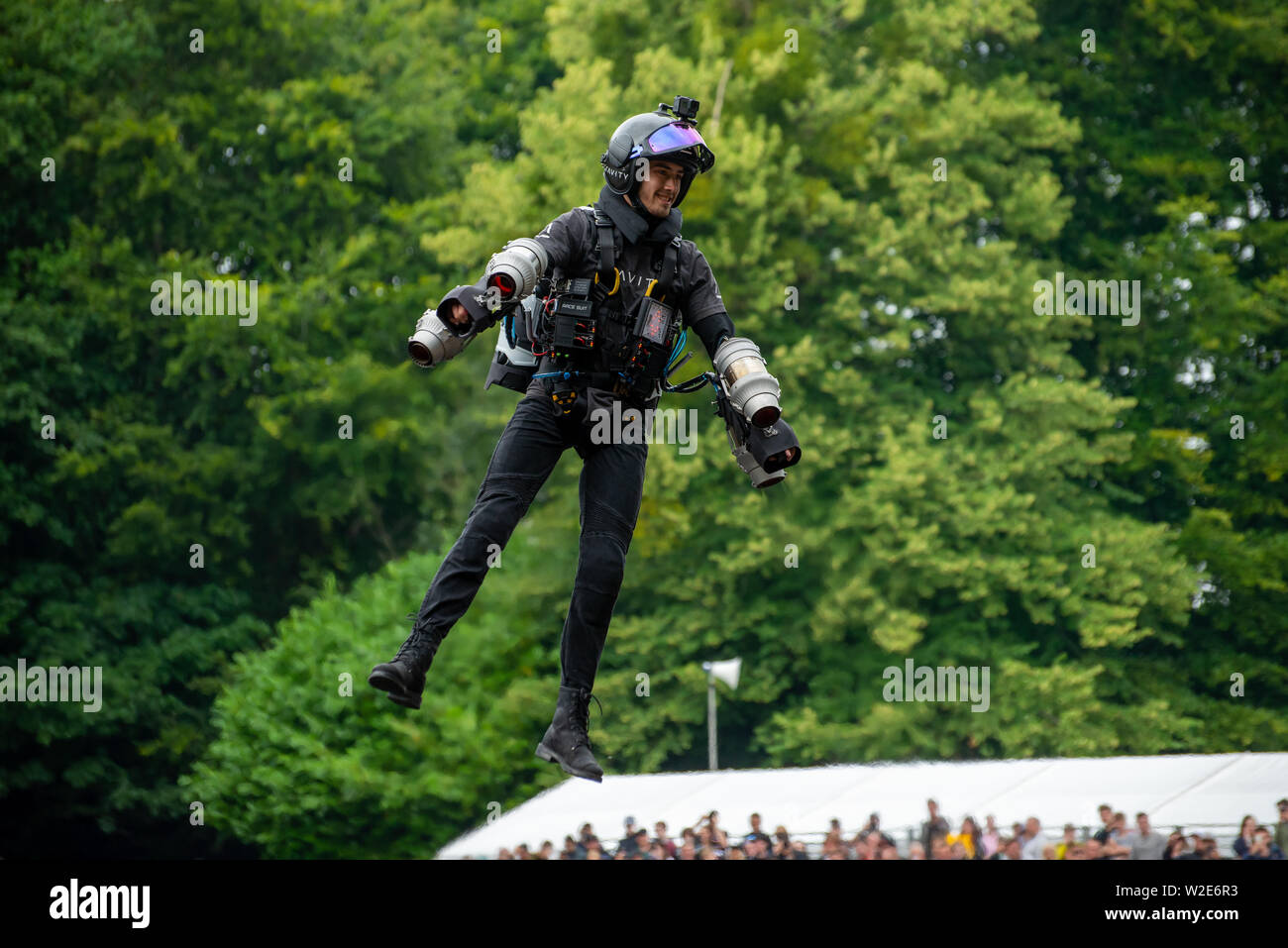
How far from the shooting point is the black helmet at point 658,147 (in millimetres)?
8195

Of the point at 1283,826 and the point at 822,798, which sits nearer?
the point at 1283,826

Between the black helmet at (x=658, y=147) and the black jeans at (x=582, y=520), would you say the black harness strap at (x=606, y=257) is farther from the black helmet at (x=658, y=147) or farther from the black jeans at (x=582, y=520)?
the black jeans at (x=582, y=520)

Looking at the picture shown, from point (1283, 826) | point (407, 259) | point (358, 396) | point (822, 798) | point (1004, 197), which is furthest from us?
point (407, 259)

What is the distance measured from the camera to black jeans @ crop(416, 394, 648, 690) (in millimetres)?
8211

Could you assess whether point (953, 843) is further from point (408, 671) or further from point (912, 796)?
point (408, 671)

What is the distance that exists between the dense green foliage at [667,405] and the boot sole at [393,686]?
1876cm

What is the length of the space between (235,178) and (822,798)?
25019mm

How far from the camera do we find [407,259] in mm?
37531

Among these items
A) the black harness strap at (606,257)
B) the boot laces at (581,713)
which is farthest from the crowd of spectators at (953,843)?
Answer: the black harness strap at (606,257)

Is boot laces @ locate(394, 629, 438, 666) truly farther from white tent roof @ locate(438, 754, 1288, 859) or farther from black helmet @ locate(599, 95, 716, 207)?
white tent roof @ locate(438, 754, 1288, 859)

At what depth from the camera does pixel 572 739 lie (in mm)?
8164

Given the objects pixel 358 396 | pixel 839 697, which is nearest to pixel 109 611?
pixel 358 396
